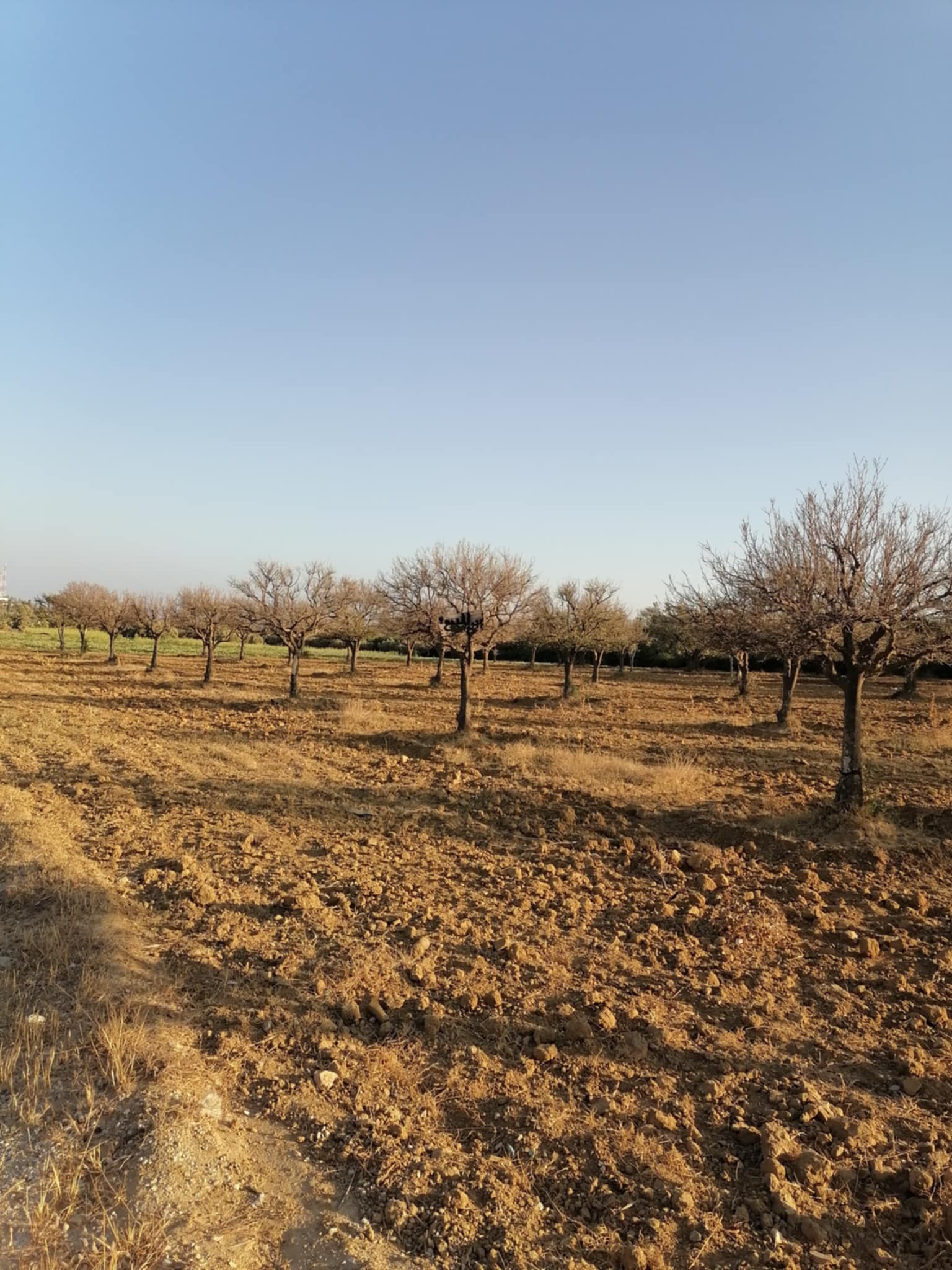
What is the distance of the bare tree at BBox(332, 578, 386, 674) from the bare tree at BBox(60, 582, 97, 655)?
57.7 ft

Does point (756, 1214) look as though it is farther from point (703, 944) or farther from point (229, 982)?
point (229, 982)

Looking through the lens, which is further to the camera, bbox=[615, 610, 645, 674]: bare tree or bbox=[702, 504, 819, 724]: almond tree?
bbox=[615, 610, 645, 674]: bare tree

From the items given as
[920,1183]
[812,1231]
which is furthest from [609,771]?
[812,1231]

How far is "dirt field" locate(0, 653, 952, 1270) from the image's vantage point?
312cm

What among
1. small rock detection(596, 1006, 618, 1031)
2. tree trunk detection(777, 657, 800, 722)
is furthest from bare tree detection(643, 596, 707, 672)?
small rock detection(596, 1006, 618, 1031)

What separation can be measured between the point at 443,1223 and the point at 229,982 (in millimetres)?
2806

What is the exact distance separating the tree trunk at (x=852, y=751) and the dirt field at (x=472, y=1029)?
58 cm

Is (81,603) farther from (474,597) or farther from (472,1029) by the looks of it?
(472,1029)

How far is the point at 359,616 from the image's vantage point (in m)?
40.3

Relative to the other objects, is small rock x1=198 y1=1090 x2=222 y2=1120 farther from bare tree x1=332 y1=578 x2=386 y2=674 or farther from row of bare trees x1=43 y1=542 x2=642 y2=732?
bare tree x1=332 y1=578 x2=386 y2=674

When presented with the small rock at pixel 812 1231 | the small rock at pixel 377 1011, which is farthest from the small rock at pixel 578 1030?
the small rock at pixel 812 1231

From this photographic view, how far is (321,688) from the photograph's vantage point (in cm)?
3111

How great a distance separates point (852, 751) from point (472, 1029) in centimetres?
838

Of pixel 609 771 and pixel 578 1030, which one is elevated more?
pixel 609 771
